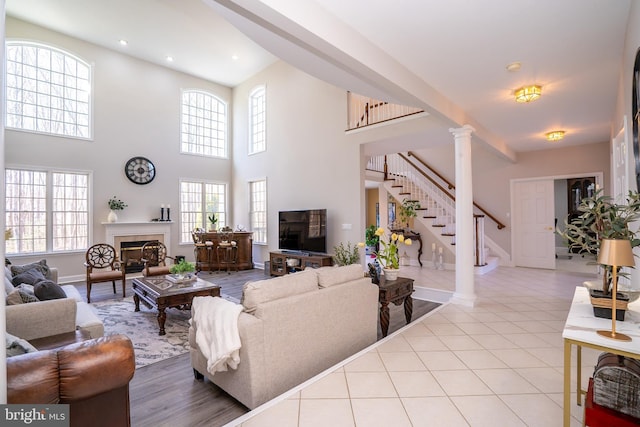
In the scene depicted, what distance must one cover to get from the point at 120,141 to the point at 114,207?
1.61 meters

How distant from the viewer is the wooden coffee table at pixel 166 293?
11.5 feet

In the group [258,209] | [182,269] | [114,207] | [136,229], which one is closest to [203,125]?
[258,209]

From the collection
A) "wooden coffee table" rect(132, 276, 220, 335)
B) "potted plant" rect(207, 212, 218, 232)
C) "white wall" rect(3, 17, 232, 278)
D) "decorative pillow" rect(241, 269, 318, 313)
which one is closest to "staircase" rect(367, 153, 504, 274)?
"potted plant" rect(207, 212, 218, 232)

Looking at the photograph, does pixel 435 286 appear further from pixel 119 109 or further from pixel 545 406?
pixel 119 109

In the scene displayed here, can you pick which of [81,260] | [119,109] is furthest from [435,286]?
[119,109]

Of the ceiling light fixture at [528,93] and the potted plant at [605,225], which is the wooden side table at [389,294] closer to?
the potted plant at [605,225]

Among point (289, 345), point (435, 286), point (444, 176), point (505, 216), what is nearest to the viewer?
point (289, 345)

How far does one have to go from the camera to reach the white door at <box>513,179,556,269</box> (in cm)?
712

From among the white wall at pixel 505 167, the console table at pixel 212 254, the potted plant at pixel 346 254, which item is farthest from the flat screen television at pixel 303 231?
the white wall at pixel 505 167

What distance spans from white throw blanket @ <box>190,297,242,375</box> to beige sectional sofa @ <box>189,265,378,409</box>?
5 cm

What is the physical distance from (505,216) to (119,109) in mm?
9994

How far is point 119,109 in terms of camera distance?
23.6 ft

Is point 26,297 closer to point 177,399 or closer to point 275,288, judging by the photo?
point 177,399

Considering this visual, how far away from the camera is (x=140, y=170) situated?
294 inches
